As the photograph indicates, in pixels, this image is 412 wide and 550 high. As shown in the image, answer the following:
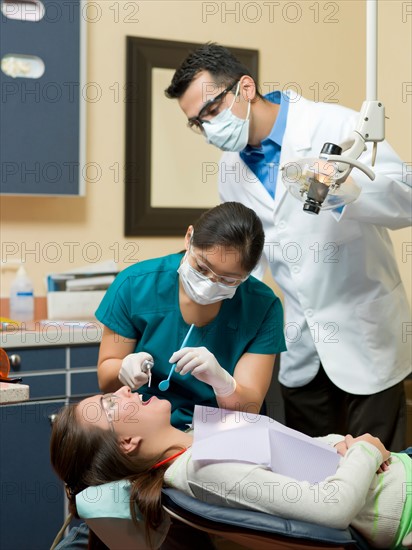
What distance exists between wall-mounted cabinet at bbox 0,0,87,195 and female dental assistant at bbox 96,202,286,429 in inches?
41.3

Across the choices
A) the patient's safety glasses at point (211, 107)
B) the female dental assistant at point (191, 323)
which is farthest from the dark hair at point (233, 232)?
the patient's safety glasses at point (211, 107)

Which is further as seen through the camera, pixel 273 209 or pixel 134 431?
pixel 273 209

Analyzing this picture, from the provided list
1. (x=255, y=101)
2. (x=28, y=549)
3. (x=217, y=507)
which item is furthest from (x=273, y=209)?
(x=28, y=549)

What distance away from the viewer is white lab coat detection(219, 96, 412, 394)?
2.21 meters

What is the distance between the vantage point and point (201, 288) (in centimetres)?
178

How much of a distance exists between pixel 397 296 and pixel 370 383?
281 millimetres

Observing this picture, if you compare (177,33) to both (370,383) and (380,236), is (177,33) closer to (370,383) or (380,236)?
(380,236)

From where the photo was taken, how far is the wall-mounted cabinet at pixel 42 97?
2736mm

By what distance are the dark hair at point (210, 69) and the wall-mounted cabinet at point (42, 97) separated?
746mm

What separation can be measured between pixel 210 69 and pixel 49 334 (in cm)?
104

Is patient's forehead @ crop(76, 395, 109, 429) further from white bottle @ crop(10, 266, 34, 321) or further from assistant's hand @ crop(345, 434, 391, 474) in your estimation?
white bottle @ crop(10, 266, 34, 321)

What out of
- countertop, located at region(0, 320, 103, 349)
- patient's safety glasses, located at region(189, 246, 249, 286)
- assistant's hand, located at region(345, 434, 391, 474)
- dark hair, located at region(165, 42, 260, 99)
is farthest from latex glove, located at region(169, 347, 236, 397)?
countertop, located at region(0, 320, 103, 349)

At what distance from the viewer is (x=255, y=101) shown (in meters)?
2.22

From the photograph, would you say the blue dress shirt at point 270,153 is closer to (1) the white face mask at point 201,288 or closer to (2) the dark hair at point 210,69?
(2) the dark hair at point 210,69
